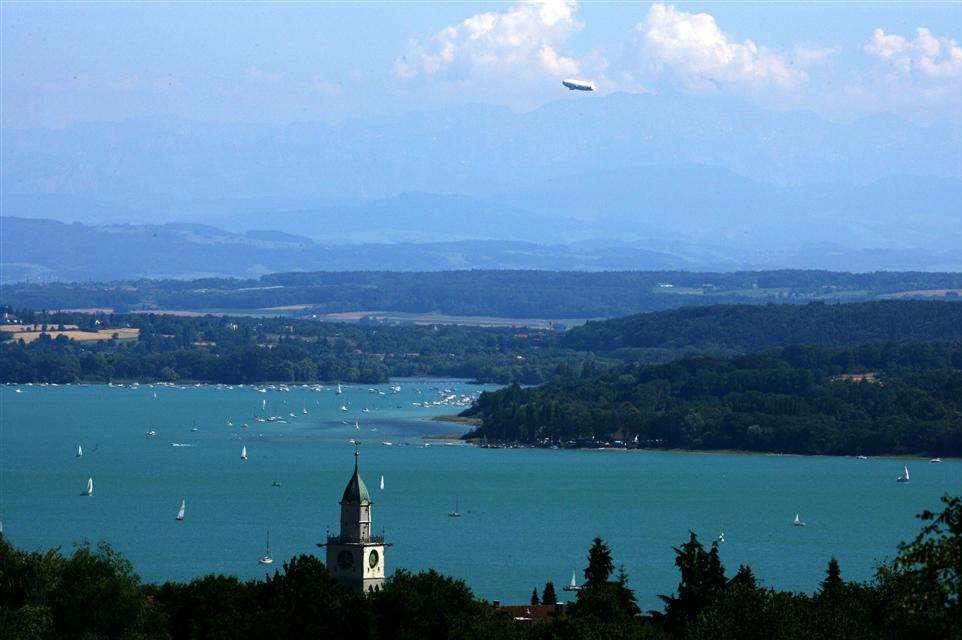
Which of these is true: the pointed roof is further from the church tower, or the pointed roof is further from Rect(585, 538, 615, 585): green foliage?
Rect(585, 538, 615, 585): green foliage

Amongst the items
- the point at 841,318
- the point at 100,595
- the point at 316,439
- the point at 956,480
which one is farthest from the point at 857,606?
the point at 841,318

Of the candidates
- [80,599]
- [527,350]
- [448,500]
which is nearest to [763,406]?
[448,500]

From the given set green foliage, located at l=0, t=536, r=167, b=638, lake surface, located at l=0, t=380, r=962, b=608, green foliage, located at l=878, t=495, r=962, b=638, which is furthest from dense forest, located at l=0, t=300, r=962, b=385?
green foliage, located at l=878, t=495, r=962, b=638

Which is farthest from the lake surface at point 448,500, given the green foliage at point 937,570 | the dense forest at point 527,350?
the dense forest at point 527,350

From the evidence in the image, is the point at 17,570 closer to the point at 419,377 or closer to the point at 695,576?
the point at 695,576

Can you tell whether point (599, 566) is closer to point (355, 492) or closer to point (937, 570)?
point (355, 492)

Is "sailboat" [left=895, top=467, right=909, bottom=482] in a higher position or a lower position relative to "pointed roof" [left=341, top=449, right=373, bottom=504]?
lower
